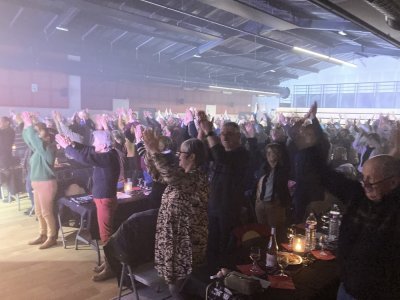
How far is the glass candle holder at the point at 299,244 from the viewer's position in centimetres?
263

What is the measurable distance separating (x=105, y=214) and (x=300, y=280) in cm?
244

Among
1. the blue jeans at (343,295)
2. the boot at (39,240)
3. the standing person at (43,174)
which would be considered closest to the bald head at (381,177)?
the blue jeans at (343,295)

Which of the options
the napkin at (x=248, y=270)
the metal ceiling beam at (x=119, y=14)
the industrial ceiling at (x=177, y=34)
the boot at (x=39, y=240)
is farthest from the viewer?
the metal ceiling beam at (x=119, y=14)

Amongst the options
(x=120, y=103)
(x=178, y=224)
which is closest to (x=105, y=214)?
(x=178, y=224)

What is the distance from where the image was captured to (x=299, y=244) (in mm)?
2635

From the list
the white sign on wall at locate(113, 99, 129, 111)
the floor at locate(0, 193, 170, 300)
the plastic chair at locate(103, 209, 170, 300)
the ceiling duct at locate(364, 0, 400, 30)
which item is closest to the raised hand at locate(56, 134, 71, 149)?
the plastic chair at locate(103, 209, 170, 300)

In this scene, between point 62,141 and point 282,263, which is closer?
point 282,263

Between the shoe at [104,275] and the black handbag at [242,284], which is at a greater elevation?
the black handbag at [242,284]

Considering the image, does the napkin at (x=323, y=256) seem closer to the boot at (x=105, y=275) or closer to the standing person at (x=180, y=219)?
the standing person at (x=180, y=219)

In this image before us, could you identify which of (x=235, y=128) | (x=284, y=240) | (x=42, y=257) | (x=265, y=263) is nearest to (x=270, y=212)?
(x=284, y=240)

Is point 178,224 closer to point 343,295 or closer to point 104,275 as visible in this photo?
point 343,295

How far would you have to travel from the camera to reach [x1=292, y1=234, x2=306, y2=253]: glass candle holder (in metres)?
2.63

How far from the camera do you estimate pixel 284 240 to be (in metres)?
2.96

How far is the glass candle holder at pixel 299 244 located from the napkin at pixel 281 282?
18.9 inches
